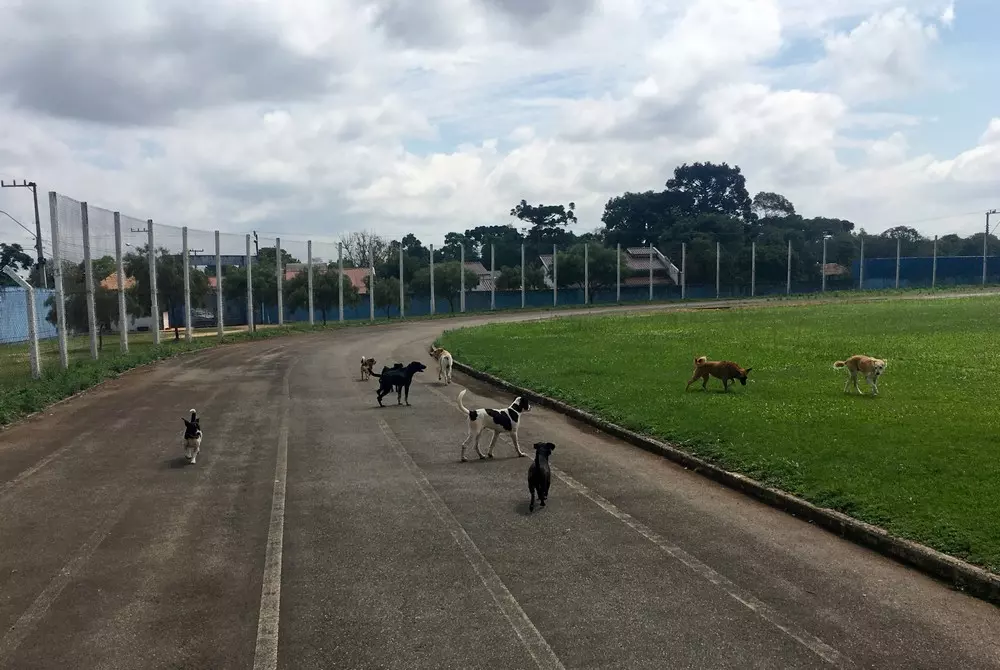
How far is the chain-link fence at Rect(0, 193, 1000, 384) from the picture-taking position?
1024 inches

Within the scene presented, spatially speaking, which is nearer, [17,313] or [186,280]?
[17,313]

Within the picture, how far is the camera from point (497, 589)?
21.9 ft

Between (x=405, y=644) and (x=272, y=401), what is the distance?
13337 millimetres

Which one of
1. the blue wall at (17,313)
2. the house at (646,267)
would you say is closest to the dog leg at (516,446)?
the blue wall at (17,313)

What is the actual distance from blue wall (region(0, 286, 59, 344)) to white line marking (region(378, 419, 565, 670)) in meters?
Result: 15.4

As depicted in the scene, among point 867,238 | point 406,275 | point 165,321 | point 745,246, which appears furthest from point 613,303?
point 867,238

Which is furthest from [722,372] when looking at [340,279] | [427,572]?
[340,279]

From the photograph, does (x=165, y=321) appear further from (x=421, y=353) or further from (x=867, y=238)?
(x=867, y=238)

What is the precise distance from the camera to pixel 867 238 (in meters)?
102

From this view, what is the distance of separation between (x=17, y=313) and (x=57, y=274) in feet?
10.1

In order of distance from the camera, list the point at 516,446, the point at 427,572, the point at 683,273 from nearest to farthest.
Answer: the point at 427,572, the point at 516,446, the point at 683,273

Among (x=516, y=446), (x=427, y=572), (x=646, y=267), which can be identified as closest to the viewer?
(x=427, y=572)

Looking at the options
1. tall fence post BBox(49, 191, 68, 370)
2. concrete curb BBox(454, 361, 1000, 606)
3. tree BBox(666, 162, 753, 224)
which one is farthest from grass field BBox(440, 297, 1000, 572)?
tree BBox(666, 162, 753, 224)

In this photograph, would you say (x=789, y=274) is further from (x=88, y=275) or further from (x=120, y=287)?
(x=88, y=275)
